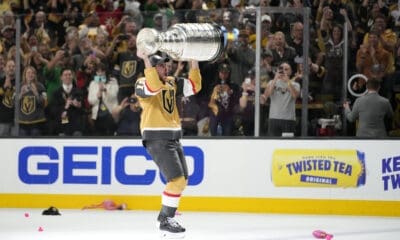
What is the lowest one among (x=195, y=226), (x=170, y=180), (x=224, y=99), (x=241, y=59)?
(x=195, y=226)

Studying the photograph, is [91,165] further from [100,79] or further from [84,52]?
[84,52]

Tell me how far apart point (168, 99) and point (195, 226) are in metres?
1.51

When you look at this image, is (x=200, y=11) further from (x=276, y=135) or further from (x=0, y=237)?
(x=0, y=237)

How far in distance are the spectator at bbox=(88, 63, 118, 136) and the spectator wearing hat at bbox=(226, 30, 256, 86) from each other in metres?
1.46

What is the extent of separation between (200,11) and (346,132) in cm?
226

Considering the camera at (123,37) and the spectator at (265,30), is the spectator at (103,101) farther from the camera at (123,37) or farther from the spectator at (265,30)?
the spectator at (265,30)


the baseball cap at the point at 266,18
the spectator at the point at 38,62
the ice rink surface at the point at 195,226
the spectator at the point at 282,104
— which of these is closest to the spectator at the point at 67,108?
the spectator at the point at 38,62

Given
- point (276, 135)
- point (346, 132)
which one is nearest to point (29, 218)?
point (276, 135)

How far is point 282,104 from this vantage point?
10.4 metres

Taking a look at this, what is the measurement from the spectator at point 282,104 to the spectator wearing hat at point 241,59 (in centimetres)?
34

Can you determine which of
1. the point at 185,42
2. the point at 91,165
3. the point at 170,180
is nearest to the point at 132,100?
the point at 91,165

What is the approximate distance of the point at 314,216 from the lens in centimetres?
991

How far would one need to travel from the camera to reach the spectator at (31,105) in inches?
426

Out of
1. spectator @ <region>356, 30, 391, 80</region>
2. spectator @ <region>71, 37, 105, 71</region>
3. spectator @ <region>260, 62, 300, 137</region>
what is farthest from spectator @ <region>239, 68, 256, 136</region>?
spectator @ <region>71, 37, 105, 71</region>
